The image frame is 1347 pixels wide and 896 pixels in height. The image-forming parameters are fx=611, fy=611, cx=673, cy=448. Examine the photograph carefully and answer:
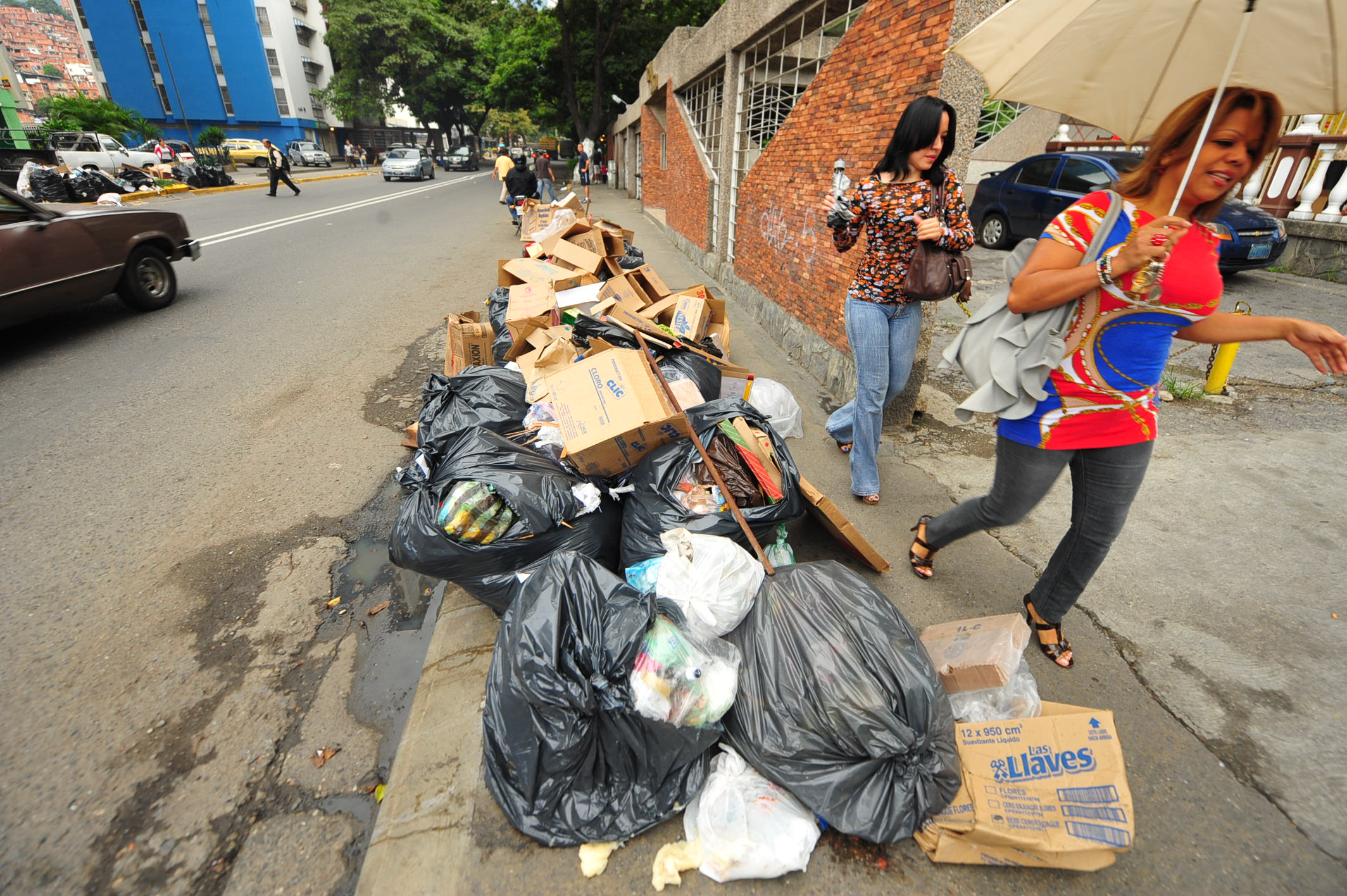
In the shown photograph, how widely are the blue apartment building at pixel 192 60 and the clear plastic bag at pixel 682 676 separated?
51683mm

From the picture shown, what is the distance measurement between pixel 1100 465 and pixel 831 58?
3.95 meters

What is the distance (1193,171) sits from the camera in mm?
1562

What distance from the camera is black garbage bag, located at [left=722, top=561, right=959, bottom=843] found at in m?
1.51

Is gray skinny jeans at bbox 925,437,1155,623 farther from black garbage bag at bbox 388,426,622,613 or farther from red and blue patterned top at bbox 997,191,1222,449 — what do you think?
black garbage bag at bbox 388,426,622,613

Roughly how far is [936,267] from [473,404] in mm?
2230

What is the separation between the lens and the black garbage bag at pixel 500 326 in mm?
4273

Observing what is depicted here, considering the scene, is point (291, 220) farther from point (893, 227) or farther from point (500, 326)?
point (893, 227)

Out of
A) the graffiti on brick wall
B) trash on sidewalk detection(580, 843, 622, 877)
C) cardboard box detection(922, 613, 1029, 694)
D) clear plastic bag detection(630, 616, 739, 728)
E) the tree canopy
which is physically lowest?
trash on sidewalk detection(580, 843, 622, 877)

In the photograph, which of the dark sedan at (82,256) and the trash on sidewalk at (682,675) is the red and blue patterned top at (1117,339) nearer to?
the trash on sidewalk at (682,675)

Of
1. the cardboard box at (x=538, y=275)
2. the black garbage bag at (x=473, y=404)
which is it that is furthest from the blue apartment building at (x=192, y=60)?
the black garbage bag at (x=473, y=404)

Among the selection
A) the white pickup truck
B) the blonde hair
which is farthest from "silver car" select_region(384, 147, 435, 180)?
the blonde hair

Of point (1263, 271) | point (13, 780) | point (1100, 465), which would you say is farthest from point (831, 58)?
point (1263, 271)

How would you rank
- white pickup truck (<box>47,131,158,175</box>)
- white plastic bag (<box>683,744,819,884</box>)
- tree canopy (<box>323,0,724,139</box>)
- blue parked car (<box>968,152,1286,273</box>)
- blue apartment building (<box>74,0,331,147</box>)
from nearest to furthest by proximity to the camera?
white plastic bag (<box>683,744,819,884</box>)
blue parked car (<box>968,152,1286,273</box>)
white pickup truck (<box>47,131,158,175</box>)
tree canopy (<box>323,0,724,139</box>)
blue apartment building (<box>74,0,331,147</box>)

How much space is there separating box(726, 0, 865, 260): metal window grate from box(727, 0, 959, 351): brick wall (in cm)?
42
